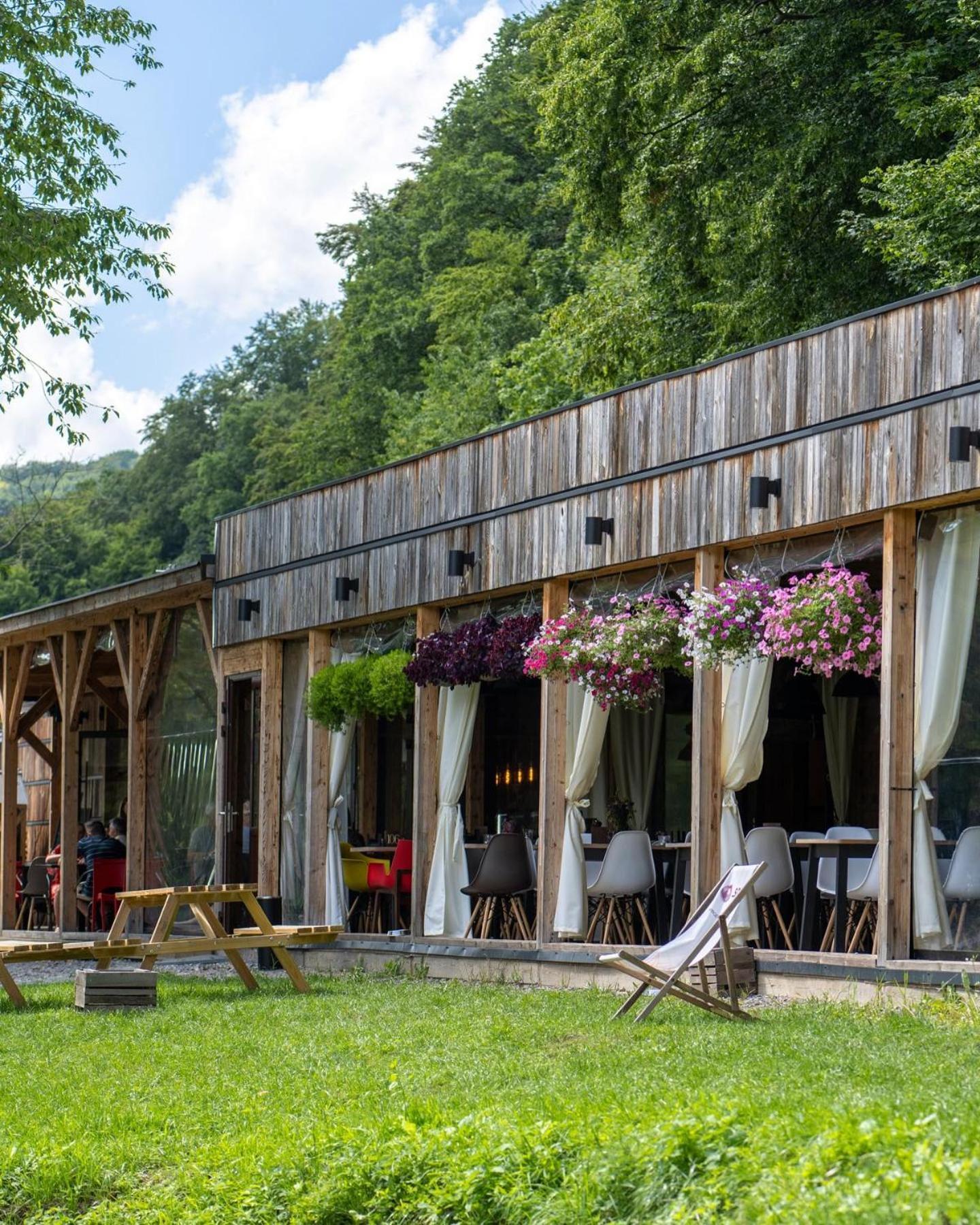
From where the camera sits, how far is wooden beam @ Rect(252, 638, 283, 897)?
49.4 feet

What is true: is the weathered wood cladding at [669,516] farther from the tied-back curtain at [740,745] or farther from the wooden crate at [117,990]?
the wooden crate at [117,990]

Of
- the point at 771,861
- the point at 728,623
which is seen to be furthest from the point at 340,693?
the point at 728,623

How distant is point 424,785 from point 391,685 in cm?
79

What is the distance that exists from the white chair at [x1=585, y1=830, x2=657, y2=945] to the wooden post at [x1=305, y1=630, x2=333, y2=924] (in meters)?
3.61

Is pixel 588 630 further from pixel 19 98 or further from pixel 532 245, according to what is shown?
pixel 532 245

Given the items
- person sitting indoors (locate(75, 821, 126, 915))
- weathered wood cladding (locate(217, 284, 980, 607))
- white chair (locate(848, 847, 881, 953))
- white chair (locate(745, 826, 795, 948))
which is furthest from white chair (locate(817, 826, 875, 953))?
person sitting indoors (locate(75, 821, 126, 915))

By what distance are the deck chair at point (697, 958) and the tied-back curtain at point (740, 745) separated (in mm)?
1339

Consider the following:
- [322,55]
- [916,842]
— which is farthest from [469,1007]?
[322,55]

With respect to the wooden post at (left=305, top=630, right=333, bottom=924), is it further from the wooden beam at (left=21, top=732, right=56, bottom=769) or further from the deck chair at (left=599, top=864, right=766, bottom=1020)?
the wooden beam at (left=21, top=732, right=56, bottom=769)

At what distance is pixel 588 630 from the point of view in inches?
428

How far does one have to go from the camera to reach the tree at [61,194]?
52.0 feet

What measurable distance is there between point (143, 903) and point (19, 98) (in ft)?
27.5

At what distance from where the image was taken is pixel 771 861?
10.4 meters

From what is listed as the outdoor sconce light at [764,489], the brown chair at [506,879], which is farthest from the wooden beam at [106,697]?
the outdoor sconce light at [764,489]
